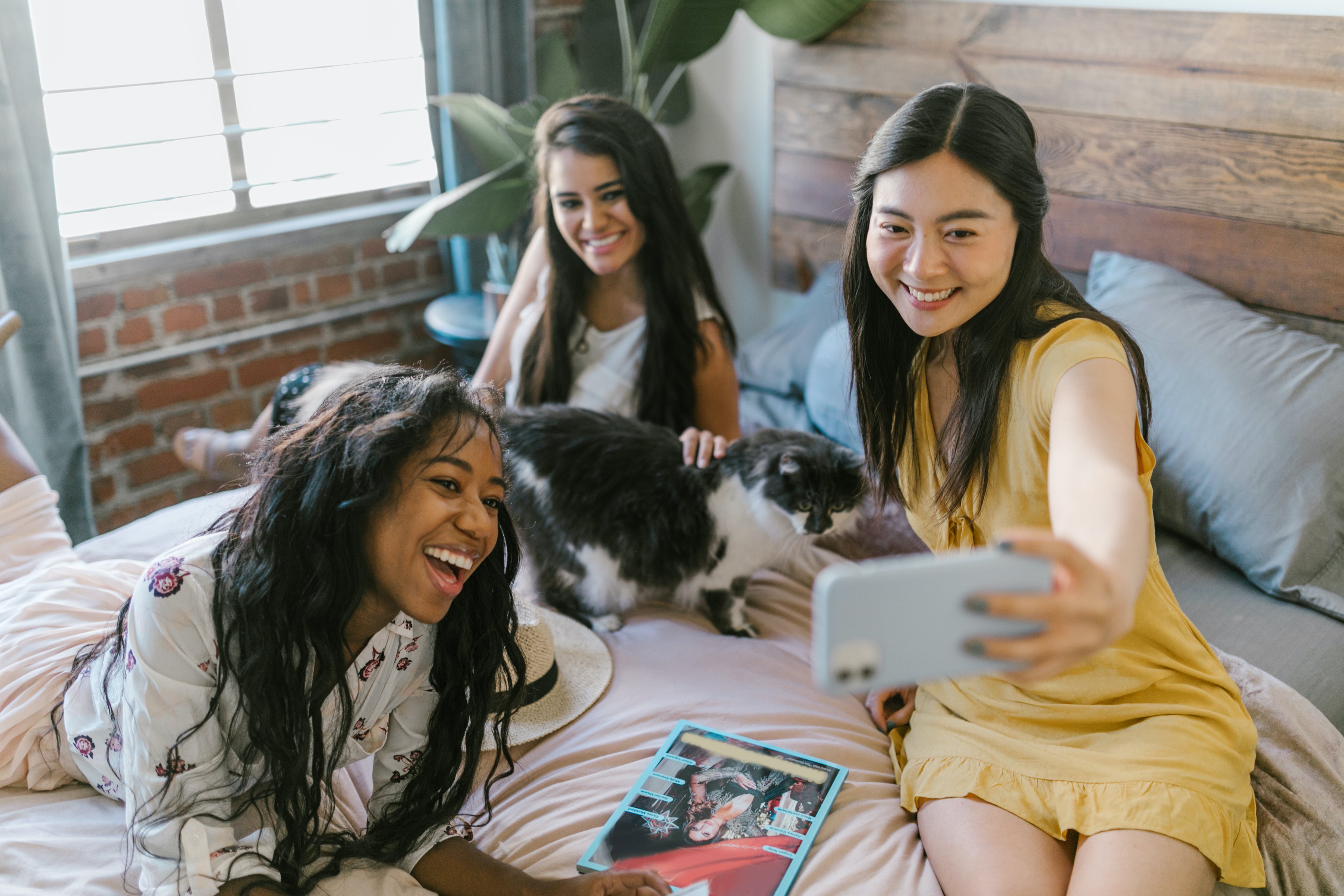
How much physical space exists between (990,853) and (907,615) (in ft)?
2.33

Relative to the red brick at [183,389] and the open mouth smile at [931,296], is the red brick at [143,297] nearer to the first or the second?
the red brick at [183,389]

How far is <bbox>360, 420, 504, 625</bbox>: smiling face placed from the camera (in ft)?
3.83

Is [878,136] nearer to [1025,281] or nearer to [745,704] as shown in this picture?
[1025,281]

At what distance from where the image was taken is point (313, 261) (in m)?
3.08

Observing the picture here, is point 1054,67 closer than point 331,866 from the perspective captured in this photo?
No

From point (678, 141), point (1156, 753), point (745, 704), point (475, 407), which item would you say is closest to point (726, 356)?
point (745, 704)

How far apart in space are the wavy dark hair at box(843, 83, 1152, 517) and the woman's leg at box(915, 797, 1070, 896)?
0.40 m

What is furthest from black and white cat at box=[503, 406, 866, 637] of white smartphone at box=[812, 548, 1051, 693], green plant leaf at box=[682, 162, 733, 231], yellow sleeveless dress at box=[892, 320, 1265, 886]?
green plant leaf at box=[682, 162, 733, 231]

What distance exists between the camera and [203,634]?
114 centimetres

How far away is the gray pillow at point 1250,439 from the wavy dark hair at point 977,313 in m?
0.52

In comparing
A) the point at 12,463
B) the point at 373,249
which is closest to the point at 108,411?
the point at 373,249

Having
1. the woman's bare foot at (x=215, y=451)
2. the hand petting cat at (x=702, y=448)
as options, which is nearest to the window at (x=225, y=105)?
the woman's bare foot at (x=215, y=451)

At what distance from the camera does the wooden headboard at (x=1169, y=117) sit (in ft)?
6.37

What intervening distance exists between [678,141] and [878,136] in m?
2.13
